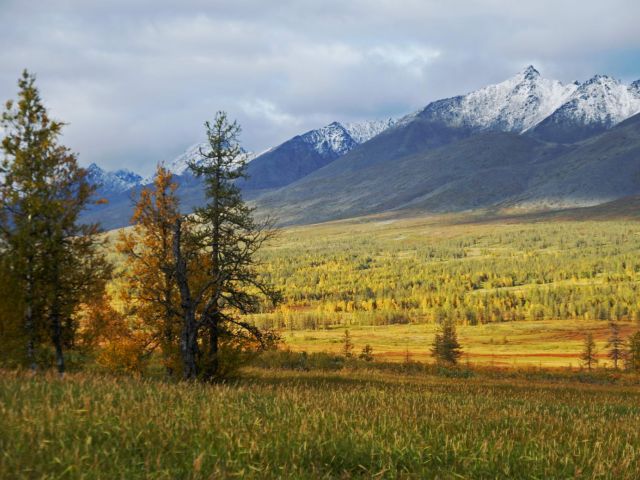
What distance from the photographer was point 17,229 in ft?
70.6

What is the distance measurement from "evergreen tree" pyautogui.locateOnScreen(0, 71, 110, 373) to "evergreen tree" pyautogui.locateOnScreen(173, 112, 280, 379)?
4.28 m

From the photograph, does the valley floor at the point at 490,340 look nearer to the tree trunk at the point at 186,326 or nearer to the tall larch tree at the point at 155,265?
the tall larch tree at the point at 155,265

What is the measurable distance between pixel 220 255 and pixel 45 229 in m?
7.61

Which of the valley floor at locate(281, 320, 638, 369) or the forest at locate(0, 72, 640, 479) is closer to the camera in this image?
the forest at locate(0, 72, 640, 479)

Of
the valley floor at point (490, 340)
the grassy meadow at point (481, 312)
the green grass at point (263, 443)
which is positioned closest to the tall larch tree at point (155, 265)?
the green grass at point (263, 443)

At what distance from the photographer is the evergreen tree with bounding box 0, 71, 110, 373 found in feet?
68.2

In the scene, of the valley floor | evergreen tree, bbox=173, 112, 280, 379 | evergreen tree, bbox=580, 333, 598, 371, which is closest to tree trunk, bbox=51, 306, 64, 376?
evergreen tree, bbox=173, 112, 280, 379

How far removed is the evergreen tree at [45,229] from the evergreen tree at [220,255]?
4277mm

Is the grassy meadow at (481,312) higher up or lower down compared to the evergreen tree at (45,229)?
lower down

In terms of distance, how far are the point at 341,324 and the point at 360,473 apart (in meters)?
134

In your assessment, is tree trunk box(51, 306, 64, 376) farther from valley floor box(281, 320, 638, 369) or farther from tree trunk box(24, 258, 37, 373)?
valley floor box(281, 320, 638, 369)

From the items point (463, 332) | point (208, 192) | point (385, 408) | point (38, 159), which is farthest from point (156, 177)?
point (463, 332)

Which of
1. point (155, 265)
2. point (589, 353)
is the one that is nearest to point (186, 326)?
point (155, 265)

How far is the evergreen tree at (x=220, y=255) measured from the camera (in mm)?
20947
